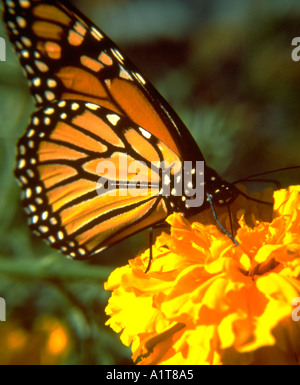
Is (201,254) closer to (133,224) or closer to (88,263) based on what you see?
(133,224)

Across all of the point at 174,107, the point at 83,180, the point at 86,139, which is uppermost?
the point at 174,107

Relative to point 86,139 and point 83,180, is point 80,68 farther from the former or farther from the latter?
point 83,180

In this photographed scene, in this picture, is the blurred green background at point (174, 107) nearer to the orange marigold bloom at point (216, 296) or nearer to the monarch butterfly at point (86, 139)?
the monarch butterfly at point (86, 139)

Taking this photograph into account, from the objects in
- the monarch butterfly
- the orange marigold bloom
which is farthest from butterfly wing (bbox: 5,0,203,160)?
the orange marigold bloom

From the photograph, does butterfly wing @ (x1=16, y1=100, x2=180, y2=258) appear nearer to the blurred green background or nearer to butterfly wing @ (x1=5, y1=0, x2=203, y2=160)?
butterfly wing @ (x1=5, y1=0, x2=203, y2=160)

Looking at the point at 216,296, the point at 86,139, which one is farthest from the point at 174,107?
the point at 216,296

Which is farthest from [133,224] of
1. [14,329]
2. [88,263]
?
[14,329]

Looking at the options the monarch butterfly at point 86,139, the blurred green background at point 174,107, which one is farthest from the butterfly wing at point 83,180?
the blurred green background at point 174,107

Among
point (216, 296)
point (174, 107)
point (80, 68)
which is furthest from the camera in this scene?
point (174, 107)
